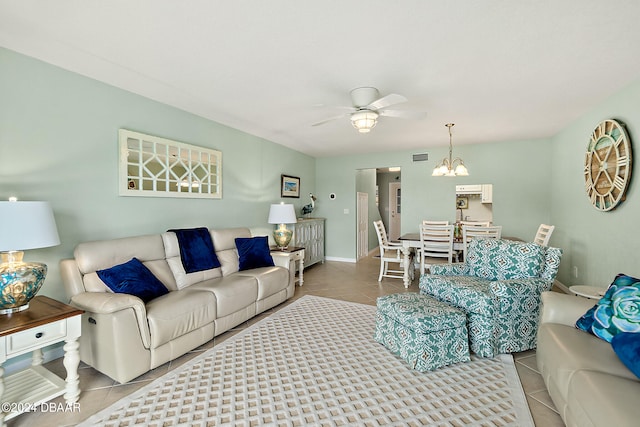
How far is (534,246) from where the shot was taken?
2.70m

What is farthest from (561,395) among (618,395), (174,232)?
(174,232)

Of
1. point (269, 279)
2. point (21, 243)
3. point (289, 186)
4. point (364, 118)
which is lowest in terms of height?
point (269, 279)

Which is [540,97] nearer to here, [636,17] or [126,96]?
[636,17]

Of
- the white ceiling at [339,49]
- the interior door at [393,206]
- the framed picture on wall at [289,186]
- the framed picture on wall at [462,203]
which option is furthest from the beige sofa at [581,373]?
the interior door at [393,206]

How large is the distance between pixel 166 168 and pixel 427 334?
10.7 ft

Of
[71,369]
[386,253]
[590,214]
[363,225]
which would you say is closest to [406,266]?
[386,253]

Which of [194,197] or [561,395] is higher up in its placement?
[194,197]

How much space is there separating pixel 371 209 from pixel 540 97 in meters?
5.13

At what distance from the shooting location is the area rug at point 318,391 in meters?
1.70

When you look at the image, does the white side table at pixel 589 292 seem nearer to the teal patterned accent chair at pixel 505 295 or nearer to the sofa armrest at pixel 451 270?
the teal patterned accent chair at pixel 505 295

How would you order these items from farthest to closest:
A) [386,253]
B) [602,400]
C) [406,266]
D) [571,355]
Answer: [386,253] → [406,266] → [571,355] → [602,400]

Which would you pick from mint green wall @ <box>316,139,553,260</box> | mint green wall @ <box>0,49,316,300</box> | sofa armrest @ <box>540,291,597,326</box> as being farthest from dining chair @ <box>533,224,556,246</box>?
mint green wall @ <box>0,49,316,300</box>

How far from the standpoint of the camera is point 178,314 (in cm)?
232

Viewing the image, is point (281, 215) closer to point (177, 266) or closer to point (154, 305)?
point (177, 266)
